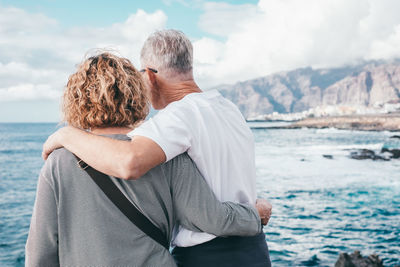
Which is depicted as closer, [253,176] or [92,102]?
[92,102]

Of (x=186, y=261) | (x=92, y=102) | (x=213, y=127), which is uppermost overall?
(x=92, y=102)

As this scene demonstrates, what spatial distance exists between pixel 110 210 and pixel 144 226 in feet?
0.61

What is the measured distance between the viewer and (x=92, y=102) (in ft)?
6.16

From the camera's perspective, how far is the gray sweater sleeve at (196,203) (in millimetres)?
1932

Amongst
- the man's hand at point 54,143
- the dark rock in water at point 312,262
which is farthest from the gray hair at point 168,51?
the dark rock in water at point 312,262

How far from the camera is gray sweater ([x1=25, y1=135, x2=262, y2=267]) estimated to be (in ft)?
5.95

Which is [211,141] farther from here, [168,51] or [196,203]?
[168,51]

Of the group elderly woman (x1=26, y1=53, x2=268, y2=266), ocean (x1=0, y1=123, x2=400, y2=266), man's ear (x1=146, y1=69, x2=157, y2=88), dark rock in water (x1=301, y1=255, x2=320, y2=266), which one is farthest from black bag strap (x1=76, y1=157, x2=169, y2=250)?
dark rock in water (x1=301, y1=255, x2=320, y2=266)

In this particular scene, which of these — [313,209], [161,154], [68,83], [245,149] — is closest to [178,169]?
[161,154]

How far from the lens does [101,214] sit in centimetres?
Answer: 181

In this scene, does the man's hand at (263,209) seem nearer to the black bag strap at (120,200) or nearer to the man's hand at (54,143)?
the black bag strap at (120,200)

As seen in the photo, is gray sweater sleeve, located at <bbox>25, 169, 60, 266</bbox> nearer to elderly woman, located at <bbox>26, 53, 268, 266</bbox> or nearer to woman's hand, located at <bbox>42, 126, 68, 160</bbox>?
elderly woman, located at <bbox>26, 53, 268, 266</bbox>

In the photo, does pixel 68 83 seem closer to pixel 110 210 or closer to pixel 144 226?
pixel 110 210

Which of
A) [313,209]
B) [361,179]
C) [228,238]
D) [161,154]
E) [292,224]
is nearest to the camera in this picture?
[161,154]
